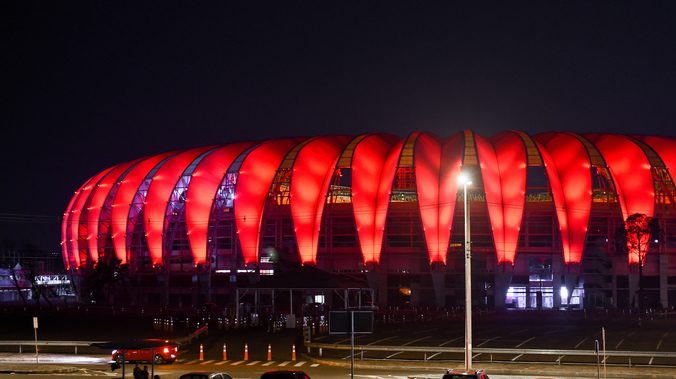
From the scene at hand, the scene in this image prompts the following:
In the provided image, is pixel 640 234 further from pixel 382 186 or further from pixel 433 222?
pixel 382 186

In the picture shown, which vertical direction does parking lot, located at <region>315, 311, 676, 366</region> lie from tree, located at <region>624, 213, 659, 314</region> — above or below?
below

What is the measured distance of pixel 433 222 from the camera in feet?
288

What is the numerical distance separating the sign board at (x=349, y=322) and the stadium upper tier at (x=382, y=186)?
61.8 meters

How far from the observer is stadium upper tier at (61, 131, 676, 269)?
88188 millimetres

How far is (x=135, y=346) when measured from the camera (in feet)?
88.8

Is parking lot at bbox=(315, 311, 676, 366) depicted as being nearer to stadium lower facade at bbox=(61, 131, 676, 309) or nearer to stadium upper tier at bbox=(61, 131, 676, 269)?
stadium lower facade at bbox=(61, 131, 676, 309)

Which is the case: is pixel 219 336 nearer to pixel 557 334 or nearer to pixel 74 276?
pixel 557 334

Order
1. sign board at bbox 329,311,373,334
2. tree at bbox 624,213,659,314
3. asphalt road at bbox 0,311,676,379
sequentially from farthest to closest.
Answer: tree at bbox 624,213,659,314 → asphalt road at bbox 0,311,676,379 → sign board at bbox 329,311,373,334

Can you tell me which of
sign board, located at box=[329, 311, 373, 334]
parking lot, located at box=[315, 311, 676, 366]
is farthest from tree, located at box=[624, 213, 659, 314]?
sign board, located at box=[329, 311, 373, 334]

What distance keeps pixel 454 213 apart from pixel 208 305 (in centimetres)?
2730

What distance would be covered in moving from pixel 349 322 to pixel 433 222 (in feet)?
215

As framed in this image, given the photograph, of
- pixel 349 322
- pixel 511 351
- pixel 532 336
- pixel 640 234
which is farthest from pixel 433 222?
pixel 349 322

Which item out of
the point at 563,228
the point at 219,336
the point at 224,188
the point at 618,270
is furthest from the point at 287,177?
the point at 219,336

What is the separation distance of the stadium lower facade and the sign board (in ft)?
197
